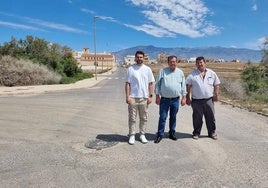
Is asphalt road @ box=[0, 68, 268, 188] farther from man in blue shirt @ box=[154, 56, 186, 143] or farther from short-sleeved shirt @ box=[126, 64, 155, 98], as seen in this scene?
short-sleeved shirt @ box=[126, 64, 155, 98]

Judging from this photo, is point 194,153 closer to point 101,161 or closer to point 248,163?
point 248,163

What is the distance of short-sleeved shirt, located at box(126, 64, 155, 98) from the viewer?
19.7 ft

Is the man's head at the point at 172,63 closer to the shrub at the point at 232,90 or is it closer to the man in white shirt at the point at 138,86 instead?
the man in white shirt at the point at 138,86

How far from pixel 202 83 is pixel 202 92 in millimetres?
193

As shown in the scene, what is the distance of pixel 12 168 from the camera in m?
4.73

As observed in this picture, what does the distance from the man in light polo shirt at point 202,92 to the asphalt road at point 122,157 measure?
0.40m

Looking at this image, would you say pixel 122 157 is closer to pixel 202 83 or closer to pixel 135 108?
pixel 135 108

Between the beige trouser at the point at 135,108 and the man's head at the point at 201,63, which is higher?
the man's head at the point at 201,63

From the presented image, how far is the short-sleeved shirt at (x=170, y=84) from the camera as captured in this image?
6.16 metres

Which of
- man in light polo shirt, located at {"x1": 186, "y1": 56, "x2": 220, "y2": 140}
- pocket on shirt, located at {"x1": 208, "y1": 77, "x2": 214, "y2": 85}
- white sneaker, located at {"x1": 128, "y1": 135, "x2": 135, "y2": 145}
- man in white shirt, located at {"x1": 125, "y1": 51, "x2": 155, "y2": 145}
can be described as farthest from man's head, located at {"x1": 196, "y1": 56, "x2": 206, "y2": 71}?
white sneaker, located at {"x1": 128, "y1": 135, "x2": 135, "y2": 145}

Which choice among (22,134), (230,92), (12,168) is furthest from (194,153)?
(230,92)

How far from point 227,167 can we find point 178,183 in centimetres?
108

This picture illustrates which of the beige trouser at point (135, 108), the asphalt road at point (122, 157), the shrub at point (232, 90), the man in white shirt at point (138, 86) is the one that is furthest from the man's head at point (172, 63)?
the shrub at point (232, 90)

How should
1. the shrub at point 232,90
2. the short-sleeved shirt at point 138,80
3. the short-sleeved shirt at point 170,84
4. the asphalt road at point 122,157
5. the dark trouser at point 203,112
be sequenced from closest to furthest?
the asphalt road at point 122,157 → the short-sleeved shirt at point 138,80 → the short-sleeved shirt at point 170,84 → the dark trouser at point 203,112 → the shrub at point 232,90
